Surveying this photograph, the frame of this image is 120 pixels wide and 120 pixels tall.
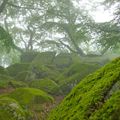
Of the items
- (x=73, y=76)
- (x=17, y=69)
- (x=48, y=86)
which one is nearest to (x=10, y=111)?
(x=48, y=86)

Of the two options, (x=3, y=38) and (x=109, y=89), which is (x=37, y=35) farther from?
(x=109, y=89)

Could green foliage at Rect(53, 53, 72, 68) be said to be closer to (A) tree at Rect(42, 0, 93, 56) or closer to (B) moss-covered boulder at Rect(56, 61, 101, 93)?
(A) tree at Rect(42, 0, 93, 56)

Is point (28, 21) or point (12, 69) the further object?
point (28, 21)

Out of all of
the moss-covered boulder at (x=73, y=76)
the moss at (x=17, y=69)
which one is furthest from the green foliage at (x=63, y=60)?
the moss-covered boulder at (x=73, y=76)

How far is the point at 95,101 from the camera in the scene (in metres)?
2.74

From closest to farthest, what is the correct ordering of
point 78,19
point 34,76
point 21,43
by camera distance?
point 34,76
point 78,19
point 21,43

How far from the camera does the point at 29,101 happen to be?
37.1 feet

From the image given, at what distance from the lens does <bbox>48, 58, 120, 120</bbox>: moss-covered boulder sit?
95.1 inches

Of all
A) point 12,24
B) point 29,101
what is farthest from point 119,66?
point 12,24

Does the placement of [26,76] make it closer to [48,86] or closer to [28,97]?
[48,86]

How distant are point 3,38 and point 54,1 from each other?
9.90 m


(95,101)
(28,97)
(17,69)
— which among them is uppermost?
(17,69)

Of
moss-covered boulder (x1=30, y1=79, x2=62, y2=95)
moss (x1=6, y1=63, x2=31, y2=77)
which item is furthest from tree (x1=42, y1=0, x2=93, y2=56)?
moss-covered boulder (x1=30, y1=79, x2=62, y2=95)

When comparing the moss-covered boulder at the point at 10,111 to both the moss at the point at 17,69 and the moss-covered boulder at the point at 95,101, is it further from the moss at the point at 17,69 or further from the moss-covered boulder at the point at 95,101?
the moss at the point at 17,69
